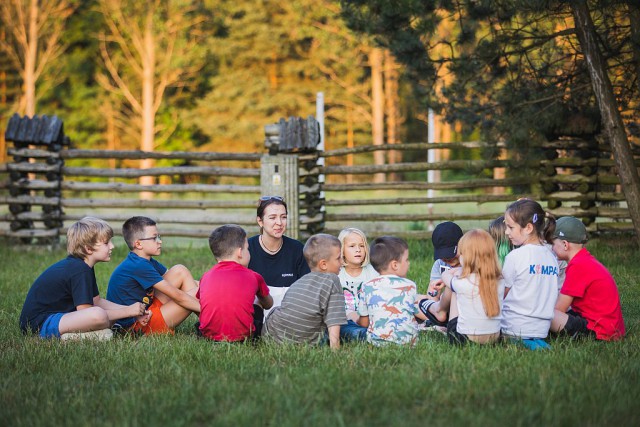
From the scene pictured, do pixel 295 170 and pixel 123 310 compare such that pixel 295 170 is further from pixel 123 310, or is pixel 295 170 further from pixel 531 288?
pixel 531 288

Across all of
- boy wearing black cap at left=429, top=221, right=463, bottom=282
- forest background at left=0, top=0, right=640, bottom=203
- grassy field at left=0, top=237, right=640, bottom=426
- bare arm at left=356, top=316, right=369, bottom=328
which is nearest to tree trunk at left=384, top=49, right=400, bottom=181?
forest background at left=0, top=0, right=640, bottom=203

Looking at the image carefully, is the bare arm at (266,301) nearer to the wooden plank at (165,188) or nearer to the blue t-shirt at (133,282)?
the blue t-shirt at (133,282)

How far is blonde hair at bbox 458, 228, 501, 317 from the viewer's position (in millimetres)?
5070

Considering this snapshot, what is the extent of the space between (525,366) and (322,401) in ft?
4.43

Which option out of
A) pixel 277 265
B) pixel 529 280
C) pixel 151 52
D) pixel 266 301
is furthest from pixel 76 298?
Answer: pixel 151 52

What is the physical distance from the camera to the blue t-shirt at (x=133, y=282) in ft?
19.1

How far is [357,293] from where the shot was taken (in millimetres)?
6039

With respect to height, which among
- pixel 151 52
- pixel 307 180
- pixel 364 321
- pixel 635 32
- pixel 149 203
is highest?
pixel 151 52

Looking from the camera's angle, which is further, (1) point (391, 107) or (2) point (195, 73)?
(2) point (195, 73)

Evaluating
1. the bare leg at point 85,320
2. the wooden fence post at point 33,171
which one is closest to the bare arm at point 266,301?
the bare leg at point 85,320

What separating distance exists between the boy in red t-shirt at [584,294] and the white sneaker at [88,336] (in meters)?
3.21

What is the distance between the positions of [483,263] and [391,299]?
683mm

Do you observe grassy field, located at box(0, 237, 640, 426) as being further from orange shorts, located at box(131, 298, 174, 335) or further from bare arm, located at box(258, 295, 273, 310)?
bare arm, located at box(258, 295, 273, 310)

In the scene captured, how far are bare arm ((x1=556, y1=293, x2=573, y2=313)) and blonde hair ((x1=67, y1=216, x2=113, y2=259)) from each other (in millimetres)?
3284
